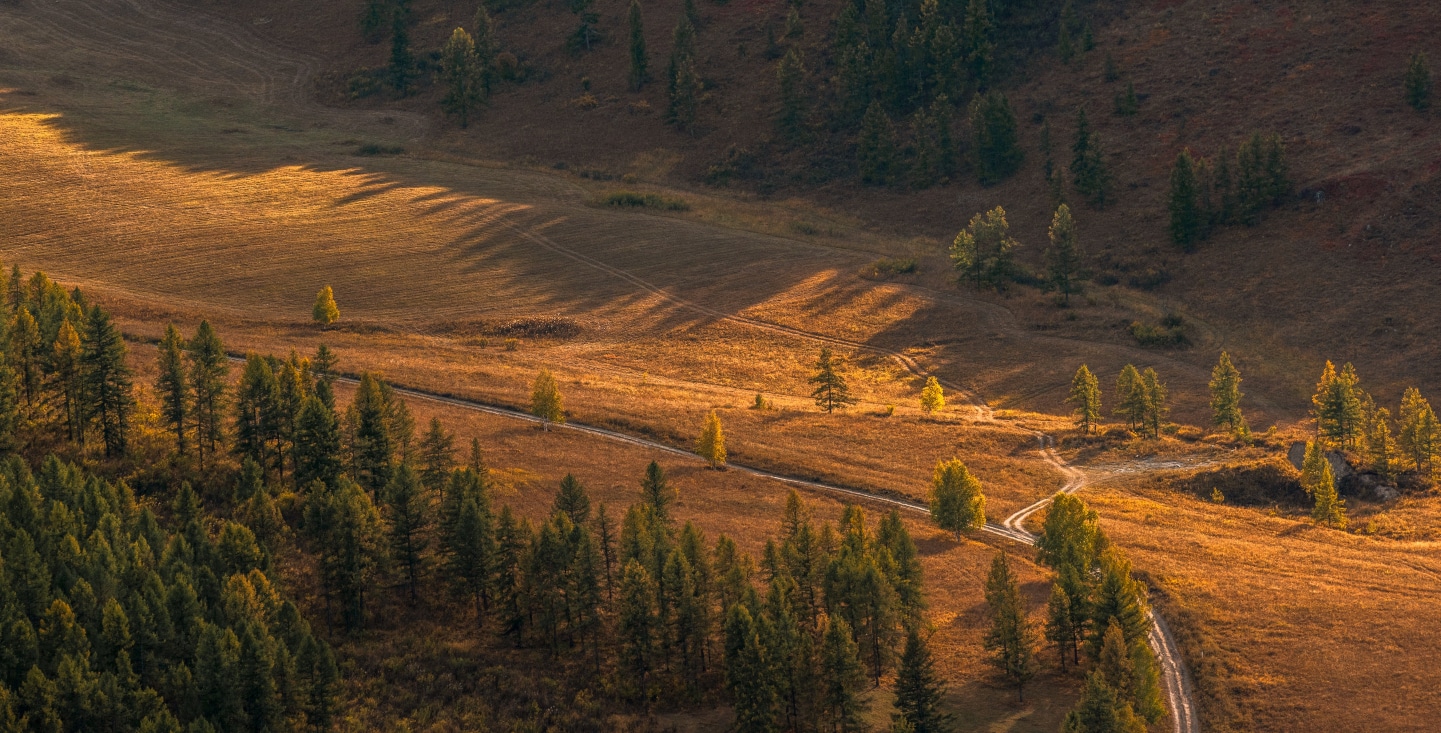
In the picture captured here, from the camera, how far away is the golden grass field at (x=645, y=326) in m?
64.6

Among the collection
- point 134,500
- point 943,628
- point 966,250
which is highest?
point 966,250

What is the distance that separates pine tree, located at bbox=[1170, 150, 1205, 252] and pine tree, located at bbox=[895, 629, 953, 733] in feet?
287

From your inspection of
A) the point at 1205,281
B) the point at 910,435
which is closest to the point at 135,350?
the point at 910,435

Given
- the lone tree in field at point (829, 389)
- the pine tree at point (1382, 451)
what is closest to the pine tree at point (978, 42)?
the lone tree in field at point (829, 389)

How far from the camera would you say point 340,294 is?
12225 cm

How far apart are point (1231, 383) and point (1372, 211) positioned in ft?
131

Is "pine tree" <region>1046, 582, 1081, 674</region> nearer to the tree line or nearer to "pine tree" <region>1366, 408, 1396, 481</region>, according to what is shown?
the tree line

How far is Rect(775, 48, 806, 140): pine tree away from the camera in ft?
526

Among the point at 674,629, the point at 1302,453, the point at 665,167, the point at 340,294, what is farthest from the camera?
the point at 665,167

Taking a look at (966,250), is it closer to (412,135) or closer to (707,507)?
(707,507)

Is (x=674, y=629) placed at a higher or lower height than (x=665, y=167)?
lower

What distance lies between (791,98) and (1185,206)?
4986 centimetres

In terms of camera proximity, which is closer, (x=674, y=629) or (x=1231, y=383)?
(x=674, y=629)

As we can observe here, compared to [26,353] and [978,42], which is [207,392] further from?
[978,42]
